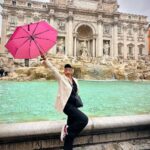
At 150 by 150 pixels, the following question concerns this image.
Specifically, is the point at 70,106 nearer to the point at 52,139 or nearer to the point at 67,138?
the point at 67,138

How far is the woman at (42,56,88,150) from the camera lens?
2.09 m

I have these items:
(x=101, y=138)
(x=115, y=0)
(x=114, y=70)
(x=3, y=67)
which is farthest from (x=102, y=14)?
(x=101, y=138)

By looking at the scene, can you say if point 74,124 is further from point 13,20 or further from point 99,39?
point 99,39

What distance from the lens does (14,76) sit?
17.7 m

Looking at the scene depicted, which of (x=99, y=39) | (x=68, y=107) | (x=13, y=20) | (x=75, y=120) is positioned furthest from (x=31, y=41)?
(x=99, y=39)

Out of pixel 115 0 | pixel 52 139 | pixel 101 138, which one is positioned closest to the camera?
pixel 52 139

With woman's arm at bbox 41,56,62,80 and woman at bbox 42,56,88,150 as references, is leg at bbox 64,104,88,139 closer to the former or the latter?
woman at bbox 42,56,88,150

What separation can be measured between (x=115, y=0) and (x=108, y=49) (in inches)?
411

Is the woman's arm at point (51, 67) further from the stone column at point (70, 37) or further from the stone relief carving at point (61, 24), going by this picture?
the stone relief carving at point (61, 24)

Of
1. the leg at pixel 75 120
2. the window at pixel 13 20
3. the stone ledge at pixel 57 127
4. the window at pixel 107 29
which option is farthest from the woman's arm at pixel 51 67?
the window at pixel 107 29

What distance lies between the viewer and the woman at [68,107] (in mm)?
2092

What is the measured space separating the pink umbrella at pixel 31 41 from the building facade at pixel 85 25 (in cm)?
2841

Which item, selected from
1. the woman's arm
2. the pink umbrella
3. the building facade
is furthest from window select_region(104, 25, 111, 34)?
the woman's arm

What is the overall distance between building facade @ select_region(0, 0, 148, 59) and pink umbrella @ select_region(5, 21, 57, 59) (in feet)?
93.2
